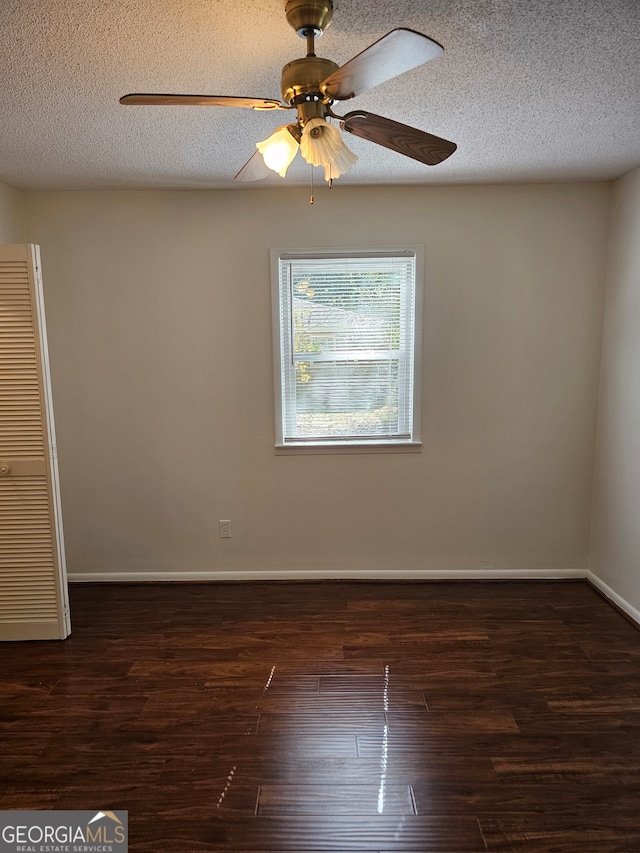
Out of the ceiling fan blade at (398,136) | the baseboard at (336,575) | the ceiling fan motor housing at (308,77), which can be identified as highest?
the ceiling fan motor housing at (308,77)

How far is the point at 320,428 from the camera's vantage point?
3.35m

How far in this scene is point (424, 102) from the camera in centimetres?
201

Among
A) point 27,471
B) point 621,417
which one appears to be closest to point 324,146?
point 27,471

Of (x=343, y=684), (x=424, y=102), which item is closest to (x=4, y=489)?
(x=343, y=684)

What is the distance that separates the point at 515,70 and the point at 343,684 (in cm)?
258

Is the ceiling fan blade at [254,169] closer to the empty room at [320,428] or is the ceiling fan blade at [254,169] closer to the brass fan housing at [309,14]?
the empty room at [320,428]

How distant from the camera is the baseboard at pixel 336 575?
3.42 m

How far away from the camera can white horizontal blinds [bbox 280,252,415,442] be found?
10.5 ft

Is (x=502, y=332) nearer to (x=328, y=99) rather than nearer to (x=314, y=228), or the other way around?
(x=314, y=228)

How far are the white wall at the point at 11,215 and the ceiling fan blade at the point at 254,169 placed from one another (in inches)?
74.8

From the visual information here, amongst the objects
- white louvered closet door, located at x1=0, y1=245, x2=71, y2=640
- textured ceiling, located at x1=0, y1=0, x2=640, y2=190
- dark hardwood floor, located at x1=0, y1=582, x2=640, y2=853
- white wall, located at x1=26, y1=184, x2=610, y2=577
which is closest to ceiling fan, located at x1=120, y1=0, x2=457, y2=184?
textured ceiling, located at x1=0, y1=0, x2=640, y2=190

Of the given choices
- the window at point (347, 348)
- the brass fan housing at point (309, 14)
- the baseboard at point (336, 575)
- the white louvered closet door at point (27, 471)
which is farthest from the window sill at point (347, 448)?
the brass fan housing at point (309, 14)

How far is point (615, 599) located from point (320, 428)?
6.84 ft

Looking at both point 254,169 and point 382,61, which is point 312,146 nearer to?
point 382,61
